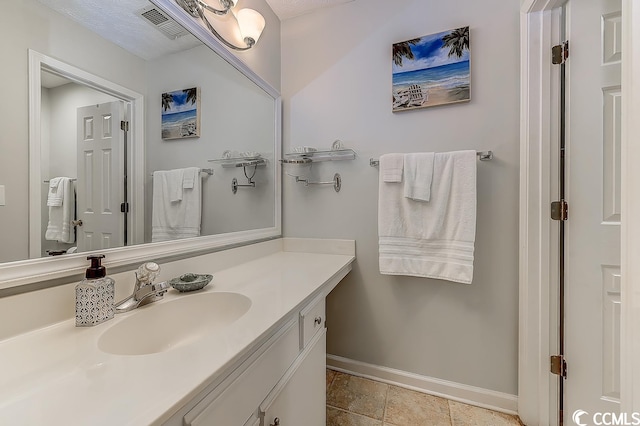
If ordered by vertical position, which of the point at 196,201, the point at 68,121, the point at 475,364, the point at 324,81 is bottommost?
the point at 475,364

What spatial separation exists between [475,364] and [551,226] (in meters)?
0.82

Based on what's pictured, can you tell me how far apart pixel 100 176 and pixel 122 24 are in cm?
52

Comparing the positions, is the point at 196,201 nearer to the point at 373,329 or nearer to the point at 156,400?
the point at 156,400

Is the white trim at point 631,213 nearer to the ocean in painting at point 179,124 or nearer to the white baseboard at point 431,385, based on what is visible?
the white baseboard at point 431,385

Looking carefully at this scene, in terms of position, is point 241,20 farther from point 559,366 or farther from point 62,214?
point 559,366

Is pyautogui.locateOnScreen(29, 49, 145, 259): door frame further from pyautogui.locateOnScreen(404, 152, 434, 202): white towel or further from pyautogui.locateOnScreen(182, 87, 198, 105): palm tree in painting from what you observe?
pyautogui.locateOnScreen(404, 152, 434, 202): white towel

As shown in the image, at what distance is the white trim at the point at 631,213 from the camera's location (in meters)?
0.59

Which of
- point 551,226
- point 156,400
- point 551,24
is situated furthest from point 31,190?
point 551,24

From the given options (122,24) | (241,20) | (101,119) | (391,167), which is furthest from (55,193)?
(391,167)

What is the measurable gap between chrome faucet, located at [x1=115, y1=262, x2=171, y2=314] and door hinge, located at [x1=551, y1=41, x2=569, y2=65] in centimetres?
186

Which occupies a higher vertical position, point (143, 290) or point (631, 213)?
point (631, 213)

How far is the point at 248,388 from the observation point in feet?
2.02

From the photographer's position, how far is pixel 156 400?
0.39 m

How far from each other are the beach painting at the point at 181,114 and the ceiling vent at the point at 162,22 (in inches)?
8.0
